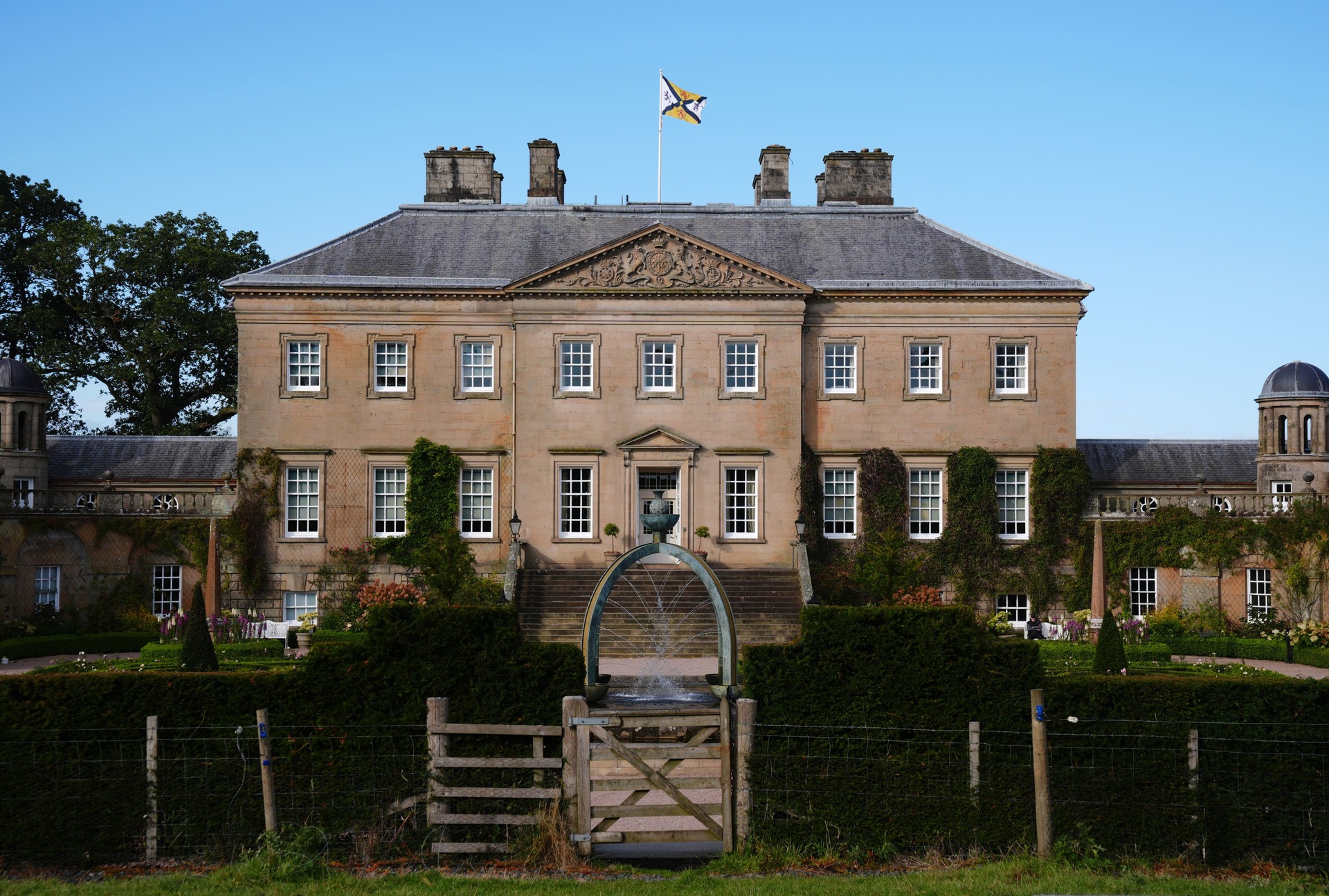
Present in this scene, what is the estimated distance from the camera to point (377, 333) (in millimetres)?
33125

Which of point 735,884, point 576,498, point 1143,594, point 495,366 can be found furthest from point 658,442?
point 735,884

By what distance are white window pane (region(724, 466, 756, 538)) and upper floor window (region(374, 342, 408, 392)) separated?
9.02 meters

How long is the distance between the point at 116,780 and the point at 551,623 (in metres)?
18.1

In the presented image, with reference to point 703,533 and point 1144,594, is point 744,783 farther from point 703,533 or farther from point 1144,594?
point 1144,594

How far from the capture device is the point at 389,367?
33156 mm

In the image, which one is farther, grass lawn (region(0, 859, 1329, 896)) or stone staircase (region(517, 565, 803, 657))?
stone staircase (region(517, 565, 803, 657))

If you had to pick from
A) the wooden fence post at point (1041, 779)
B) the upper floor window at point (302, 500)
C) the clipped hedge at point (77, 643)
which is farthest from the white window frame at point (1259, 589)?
the clipped hedge at point (77, 643)

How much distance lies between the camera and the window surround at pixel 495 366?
33094mm

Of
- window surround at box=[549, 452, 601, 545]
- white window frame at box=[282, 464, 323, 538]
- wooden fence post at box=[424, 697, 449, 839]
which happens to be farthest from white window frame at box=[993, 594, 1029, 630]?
wooden fence post at box=[424, 697, 449, 839]

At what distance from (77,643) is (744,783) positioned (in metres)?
23.7

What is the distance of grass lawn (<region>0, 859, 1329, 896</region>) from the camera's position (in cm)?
970

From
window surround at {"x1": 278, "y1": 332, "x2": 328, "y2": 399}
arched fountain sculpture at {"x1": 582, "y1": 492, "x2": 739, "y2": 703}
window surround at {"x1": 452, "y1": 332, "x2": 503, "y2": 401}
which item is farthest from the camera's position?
window surround at {"x1": 452, "y1": 332, "x2": 503, "y2": 401}

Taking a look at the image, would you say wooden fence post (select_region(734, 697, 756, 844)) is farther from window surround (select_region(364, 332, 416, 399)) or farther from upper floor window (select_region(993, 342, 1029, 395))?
upper floor window (select_region(993, 342, 1029, 395))

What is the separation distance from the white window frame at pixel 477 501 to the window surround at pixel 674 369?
15.0 ft
